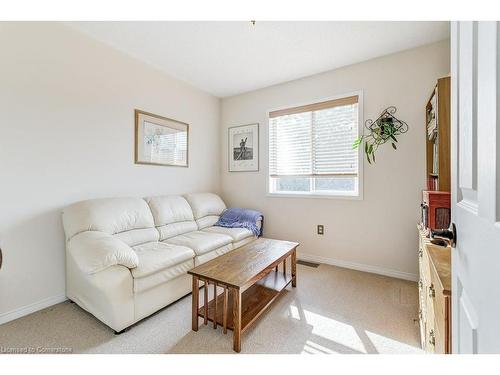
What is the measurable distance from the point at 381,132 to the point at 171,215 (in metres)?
2.67

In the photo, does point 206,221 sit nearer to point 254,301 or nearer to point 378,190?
point 254,301

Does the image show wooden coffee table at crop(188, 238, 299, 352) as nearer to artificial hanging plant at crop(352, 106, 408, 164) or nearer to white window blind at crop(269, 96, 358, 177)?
white window blind at crop(269, 96, 358, 177)

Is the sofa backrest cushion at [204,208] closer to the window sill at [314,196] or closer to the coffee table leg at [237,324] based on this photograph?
the window sill at [314,196]

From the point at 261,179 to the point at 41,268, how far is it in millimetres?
2694

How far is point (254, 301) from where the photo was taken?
6.02 ft

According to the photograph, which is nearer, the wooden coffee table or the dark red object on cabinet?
the dark red object on cabinet

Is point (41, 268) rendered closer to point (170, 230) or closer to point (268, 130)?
point (170, 230)

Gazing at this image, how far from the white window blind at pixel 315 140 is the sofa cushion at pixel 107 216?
193 centimetres

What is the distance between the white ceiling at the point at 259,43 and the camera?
2068mm

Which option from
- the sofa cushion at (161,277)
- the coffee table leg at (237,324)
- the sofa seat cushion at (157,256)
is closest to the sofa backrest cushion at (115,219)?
the sofa seat cushion at (157,256)

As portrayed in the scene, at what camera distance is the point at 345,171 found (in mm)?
2865

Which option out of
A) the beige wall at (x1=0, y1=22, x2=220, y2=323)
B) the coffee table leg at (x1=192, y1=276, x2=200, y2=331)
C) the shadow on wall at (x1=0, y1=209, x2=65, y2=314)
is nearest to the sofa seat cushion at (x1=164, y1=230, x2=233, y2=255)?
the coffee table leg at (x1=192, y1=276, x2=200, y2=331)

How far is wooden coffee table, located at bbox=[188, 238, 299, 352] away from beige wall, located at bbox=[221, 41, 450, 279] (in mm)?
1014

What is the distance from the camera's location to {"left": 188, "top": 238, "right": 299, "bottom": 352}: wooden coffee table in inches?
58.2
